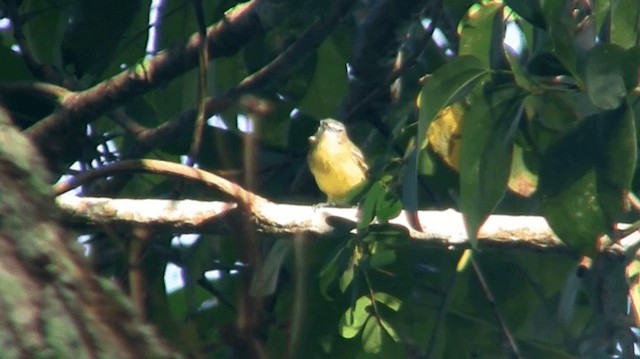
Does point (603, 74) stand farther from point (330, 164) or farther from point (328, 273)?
point (330, 164)

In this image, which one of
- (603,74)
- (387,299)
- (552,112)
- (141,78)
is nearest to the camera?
(603,74)

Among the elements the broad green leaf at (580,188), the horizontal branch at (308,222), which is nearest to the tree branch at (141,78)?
the horizontal branch at (308,222)

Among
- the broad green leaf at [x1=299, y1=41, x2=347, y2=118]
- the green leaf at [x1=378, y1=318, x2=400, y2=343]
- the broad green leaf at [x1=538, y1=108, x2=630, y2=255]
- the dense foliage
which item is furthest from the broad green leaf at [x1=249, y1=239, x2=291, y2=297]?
the broad green leaf at [x1=299, y1=41, x2=347, y2=118]

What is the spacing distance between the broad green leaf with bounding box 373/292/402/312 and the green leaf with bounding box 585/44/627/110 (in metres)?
0.74

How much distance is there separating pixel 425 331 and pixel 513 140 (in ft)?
2.51

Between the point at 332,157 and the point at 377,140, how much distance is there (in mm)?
385

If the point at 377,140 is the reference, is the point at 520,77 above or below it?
above

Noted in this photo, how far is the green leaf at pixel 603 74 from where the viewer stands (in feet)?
5.52

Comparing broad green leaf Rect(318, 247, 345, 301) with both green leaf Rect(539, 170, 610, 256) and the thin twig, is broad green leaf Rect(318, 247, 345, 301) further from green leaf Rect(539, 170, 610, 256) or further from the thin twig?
green leaf Rect(539, 170, 610, 256)

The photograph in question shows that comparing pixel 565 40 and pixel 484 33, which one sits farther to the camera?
pixel 484 33

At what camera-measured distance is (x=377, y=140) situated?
288 cm

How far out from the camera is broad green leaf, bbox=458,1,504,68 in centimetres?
195

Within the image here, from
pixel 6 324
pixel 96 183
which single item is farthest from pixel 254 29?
pixel 6 324

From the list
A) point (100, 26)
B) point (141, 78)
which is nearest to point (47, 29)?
point (100, 26)
